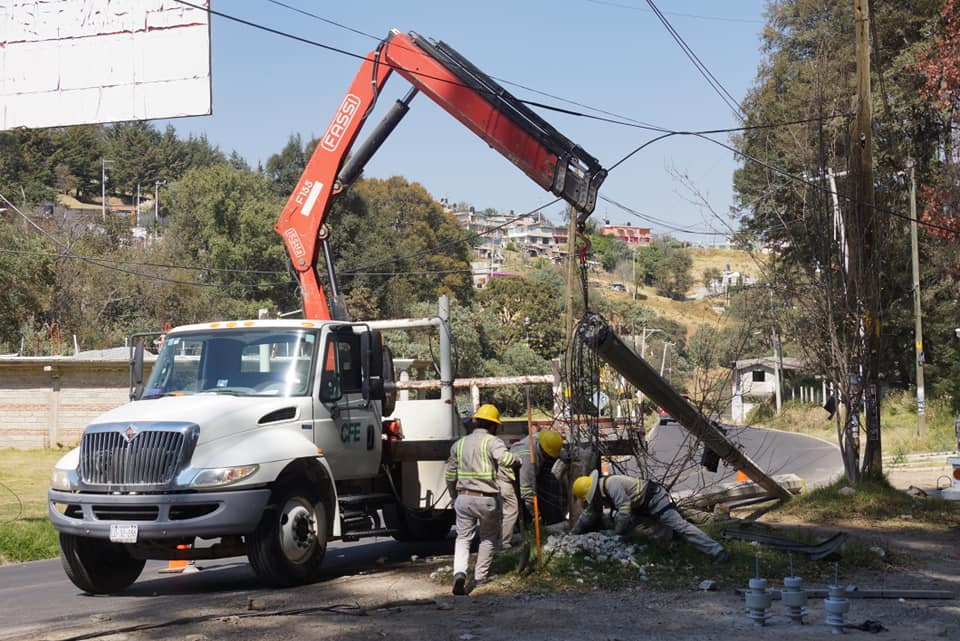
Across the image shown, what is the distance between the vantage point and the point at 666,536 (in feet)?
37.6

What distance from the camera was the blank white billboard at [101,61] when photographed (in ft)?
42.4

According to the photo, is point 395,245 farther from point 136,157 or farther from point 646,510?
point 136,157

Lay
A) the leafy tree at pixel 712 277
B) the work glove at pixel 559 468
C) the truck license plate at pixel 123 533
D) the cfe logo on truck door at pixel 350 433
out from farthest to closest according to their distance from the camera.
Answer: the leafy tree at pixel 712 277 < the work glove at pixel 559 468 < the cfe logo on truck door at pixel 350 433 < the truck license plate at pixel 123 533

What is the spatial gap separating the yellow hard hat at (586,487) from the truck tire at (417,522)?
1.98 m

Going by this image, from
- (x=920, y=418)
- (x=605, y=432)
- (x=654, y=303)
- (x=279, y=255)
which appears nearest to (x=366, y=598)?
(x=605, y=432)

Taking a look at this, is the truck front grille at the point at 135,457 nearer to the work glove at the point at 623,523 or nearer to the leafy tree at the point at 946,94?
the work glove at the point at 623,523

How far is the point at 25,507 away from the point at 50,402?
15536mm

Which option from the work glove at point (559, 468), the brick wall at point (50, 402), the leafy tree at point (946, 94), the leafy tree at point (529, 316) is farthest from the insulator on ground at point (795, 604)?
the leafy tree at point (529, 316)

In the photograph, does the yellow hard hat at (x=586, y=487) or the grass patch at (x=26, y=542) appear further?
the grass patch at (x=26, y=542)

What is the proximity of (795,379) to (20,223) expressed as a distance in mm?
45819

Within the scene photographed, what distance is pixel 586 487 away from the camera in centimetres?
1195

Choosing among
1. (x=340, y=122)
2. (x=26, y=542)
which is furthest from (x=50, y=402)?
(x=340, y=122)

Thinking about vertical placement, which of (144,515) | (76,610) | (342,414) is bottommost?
(76,610)

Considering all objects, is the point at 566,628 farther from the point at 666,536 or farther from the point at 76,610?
the point at 76,610
